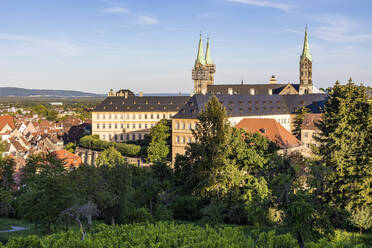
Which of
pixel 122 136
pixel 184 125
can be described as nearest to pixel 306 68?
pixel 122 136

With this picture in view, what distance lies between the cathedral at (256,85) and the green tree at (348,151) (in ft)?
244

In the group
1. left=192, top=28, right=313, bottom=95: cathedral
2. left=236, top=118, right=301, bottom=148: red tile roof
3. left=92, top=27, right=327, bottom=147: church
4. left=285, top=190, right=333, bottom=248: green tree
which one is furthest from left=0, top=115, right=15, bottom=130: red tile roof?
left=285, top=190, right=333, bottom=248: green tree

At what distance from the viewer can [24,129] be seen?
124 m

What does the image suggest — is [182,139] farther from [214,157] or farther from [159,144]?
[214,157]

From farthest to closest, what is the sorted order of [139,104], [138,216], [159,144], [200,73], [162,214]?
1. [200,73]
2. [139,104]
3. [159,144]
4. [162,214]
5. [138,216]

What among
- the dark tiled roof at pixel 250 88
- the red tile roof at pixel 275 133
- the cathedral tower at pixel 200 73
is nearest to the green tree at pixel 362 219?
the red tile roof at pixel 275 133

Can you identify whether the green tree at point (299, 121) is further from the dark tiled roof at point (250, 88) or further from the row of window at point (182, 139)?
the dark tiled roof at point (250, 88)

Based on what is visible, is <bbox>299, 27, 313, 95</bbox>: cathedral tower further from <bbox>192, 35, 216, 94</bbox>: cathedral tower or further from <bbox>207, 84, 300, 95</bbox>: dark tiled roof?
<bbox>192, 35, 216, 94</bbox>: cathedral tower

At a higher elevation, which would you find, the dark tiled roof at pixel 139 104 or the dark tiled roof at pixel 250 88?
the dark tiled roof at pixel 250 88

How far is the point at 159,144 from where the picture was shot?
75.9 metres

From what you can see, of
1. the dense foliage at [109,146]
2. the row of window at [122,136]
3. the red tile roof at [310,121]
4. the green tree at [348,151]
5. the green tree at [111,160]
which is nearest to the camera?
the green tree at [348,151]

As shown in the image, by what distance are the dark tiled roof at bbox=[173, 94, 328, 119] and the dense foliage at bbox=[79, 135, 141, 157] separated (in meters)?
10.2

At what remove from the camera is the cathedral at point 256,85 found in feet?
386

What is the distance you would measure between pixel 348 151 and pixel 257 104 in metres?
59.2
